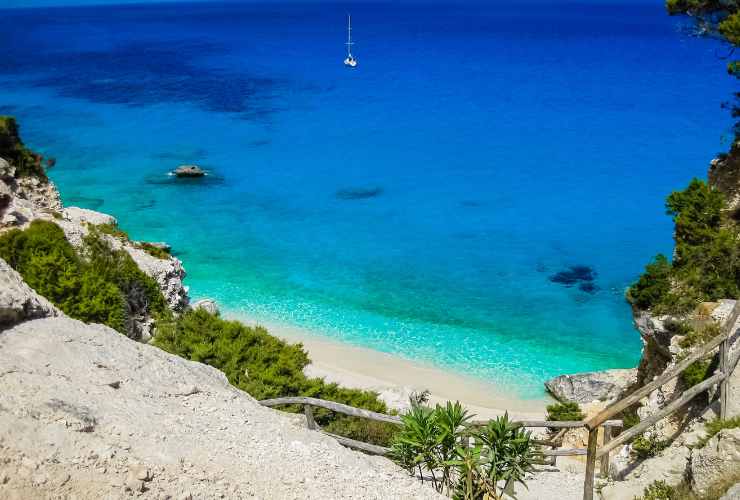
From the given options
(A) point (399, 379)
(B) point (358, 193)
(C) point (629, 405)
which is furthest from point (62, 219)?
(B) point (358, 193)

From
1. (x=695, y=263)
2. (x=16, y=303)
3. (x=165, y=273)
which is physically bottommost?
(x=165, y=273)

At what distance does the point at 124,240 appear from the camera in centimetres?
1705

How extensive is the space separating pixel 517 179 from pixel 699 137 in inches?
674

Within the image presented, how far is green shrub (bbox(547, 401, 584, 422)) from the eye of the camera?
15.4 metres

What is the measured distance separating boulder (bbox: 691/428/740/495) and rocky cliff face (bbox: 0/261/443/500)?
3642 millimetres

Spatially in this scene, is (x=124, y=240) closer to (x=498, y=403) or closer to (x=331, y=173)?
(x=498, y=403)

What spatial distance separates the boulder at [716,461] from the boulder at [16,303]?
30.3ft

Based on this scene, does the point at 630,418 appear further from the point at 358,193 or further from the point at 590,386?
the point at 358,193

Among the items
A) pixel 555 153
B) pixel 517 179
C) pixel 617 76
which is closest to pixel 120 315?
pixel 517 179

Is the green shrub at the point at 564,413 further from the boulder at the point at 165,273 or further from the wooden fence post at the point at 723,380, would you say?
the boulder at the point at 165,273

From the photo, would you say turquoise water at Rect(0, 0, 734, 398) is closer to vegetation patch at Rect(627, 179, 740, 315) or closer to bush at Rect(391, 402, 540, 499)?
vegetation patch at Rect(627, 179, 740, 315)

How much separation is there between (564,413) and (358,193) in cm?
2609

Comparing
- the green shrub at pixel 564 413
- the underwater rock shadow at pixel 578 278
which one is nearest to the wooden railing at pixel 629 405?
the green shrub at pixel 564 413

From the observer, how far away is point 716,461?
7750 millimetres
